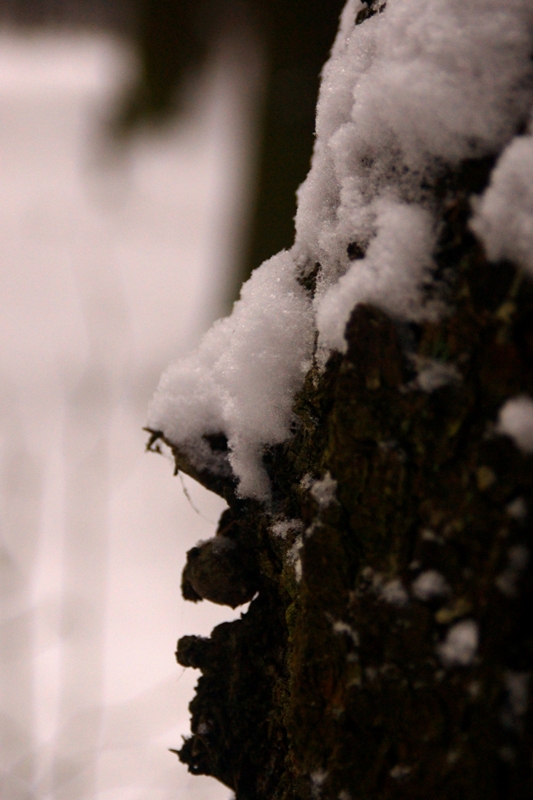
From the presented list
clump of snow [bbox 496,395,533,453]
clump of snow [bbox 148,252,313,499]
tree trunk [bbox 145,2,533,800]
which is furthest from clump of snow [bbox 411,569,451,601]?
clump of snow [bbox 148,252,313,499]

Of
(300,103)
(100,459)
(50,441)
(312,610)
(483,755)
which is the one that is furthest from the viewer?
(50,441)

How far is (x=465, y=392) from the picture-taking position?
1.13 ft

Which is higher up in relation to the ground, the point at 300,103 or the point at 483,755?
the point at 300,103

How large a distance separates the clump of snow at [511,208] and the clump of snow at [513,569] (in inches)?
6.2

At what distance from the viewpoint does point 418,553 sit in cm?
36

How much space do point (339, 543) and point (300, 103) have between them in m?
0.50

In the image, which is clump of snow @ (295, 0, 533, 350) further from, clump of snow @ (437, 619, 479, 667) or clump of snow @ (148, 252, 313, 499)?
clump of snow @ (437, 619, 479, 667)

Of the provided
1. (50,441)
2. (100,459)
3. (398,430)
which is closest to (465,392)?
(398,430)

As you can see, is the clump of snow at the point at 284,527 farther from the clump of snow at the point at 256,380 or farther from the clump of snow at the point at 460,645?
the clump of snow at the point at 460,645

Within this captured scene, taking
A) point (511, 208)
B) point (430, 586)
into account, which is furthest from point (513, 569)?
point (511, 208)

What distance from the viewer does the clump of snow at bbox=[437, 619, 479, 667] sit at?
1.08 feet

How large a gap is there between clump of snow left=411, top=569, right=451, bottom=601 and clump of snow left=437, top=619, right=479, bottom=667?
2 centimetres

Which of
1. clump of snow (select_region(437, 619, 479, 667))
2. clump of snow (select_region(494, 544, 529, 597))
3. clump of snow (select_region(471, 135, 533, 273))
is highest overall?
clump of snow (select_region(471, 135, 533, 273))

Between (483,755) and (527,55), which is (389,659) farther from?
(527,55)
